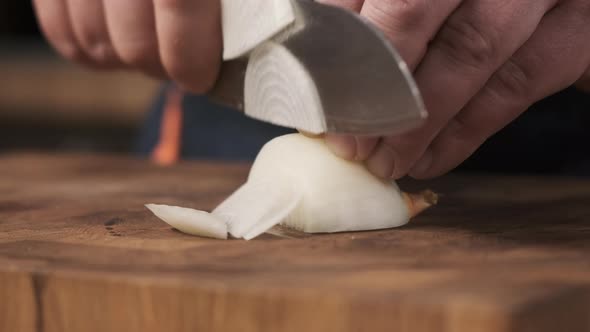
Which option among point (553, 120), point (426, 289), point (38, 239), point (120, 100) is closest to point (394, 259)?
point (426, 289)

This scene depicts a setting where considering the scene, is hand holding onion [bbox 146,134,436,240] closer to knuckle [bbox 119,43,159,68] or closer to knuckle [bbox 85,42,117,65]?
knuckle [bbox 119,43,159,68]

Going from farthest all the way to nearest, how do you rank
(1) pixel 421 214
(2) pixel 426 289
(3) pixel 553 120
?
(3) pixel 553 120
(1) pixel 421 214
(2) pixel 426 289

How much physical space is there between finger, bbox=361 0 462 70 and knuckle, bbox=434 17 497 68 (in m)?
0.02

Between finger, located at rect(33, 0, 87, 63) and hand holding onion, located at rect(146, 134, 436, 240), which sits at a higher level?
finger, located at rect(33, 0, 87, 63)

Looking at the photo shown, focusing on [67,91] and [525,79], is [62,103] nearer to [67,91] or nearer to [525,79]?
[67,91]

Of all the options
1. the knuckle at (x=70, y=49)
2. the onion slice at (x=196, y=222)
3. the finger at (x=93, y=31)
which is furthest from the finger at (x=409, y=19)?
the knuckle at (x=70, y=49)

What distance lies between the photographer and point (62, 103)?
2938mm

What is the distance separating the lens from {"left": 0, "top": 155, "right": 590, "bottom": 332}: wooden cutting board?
1.99 feet

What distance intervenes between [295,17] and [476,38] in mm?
175

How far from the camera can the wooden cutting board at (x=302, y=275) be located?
1.99ft

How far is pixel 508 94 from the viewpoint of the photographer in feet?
3.01

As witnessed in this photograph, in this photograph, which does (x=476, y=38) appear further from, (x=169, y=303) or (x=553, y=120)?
(x=553, y=120)

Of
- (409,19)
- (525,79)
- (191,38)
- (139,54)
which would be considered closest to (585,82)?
(525,79)

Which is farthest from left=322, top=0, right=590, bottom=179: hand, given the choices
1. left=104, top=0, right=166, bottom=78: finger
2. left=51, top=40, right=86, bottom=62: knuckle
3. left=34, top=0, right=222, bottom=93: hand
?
left=51, top=40, right=86, bottom=62: knuckle
